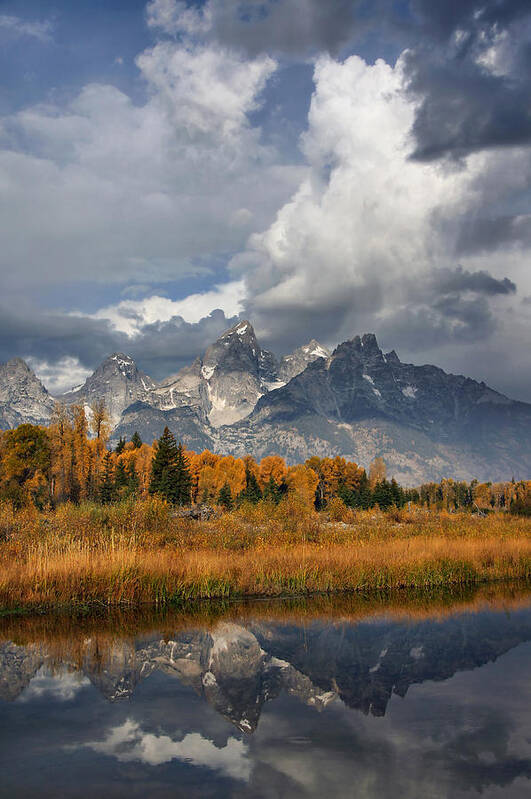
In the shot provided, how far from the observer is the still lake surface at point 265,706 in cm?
870

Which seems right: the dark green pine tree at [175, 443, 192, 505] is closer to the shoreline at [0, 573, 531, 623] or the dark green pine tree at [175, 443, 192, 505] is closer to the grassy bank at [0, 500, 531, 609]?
the grassy bank at [0, 500, 531, 609]

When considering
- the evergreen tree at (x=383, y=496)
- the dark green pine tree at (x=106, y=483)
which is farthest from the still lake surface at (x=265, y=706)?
the evergreen tree at (x=383, y=496)

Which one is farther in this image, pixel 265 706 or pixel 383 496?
pixel 383 496

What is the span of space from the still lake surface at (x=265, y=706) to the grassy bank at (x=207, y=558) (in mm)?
1830

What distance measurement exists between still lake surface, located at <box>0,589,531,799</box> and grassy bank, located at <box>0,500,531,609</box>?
6.00ft

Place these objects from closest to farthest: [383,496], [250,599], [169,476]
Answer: [250,599] < [169,476] < [383,496]

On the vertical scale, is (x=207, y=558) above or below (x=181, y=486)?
below

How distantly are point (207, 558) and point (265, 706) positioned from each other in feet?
39.6

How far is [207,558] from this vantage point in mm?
23609

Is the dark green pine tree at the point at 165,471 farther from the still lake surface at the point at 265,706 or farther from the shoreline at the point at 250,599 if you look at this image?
the still lake surface at the point at 265,706

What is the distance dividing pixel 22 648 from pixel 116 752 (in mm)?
7022

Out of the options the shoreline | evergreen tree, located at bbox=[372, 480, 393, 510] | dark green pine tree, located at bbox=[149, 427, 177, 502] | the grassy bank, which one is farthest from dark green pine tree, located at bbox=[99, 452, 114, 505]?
the shoreline

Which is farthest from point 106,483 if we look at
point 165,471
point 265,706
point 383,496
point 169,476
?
point 265,706

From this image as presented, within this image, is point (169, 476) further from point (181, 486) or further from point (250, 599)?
point (250, 599)
